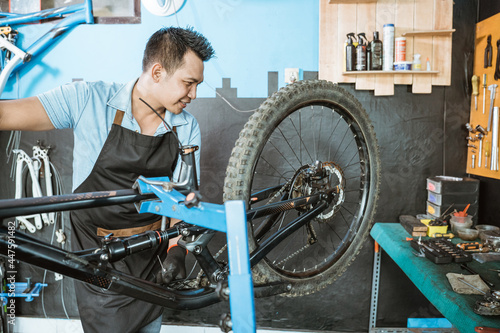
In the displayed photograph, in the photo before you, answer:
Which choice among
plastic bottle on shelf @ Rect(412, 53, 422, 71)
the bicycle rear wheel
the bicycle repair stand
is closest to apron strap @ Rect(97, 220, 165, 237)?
the bicycle rear wheel

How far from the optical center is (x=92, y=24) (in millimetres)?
2082

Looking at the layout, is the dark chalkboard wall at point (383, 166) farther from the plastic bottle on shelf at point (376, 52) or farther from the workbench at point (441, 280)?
the workbench at point (441, 280)

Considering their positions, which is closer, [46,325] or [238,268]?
[238,268]

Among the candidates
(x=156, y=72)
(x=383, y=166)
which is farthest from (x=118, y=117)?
(x=383, y=166)

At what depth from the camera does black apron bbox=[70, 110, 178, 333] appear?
126 centimetres

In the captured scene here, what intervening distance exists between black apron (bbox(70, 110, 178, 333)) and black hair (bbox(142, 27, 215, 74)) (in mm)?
244

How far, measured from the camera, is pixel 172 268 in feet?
3.16

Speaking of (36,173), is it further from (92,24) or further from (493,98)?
(493,98)

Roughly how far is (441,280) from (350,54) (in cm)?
123

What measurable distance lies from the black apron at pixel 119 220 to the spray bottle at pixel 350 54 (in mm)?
1128

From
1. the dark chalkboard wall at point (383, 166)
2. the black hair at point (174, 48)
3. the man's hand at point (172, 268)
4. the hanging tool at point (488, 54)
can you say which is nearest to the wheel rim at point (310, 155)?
the dark chalkboard wall at point (383, 166)

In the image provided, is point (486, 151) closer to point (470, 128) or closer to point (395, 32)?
point (470, 128)

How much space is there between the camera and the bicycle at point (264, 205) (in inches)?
29.8

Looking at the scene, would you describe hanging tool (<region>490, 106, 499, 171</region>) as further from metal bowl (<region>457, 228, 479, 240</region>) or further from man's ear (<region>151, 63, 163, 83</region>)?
man's ear (<region>151, 63, 163, 83</region>)
